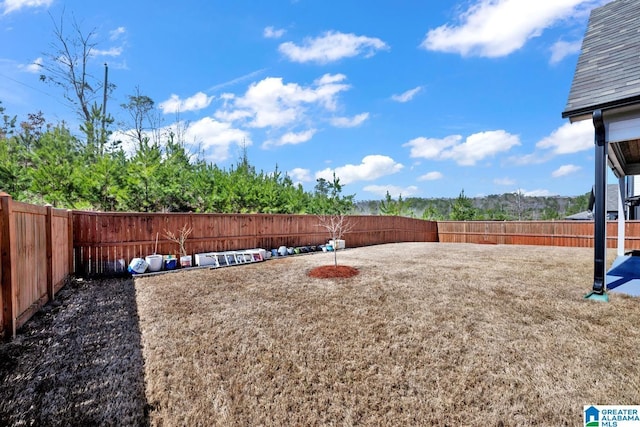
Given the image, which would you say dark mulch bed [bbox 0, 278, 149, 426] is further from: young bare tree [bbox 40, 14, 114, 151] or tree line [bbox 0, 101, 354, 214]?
young bare tree [bbox 40, 14, 114, 151]

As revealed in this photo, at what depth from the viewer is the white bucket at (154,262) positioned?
22.6 feet

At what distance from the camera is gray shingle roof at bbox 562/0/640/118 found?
444cm

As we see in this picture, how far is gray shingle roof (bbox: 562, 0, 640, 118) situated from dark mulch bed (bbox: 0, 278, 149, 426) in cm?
696

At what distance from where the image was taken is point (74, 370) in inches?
99.8

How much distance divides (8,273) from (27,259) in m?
0.72

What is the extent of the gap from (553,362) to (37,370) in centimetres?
466

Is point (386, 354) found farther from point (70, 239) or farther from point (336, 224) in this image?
point (336, 224)

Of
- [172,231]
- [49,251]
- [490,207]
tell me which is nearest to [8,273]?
[49,251]

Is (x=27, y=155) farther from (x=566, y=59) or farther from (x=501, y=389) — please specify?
(x=566, y=59)

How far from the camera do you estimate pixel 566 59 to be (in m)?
9.64

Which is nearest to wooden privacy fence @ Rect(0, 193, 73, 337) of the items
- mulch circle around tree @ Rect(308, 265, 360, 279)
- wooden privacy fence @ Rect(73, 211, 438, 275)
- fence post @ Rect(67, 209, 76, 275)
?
fence post @ Rect(67, 209, 76, 275)

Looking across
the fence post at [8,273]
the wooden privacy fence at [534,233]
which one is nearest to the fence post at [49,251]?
the fence post at [8,273]

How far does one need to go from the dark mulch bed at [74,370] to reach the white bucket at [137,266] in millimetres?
2496

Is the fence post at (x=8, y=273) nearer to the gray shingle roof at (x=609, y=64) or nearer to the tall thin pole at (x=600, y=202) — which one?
the tall thin pole at (x=600, y=202)
